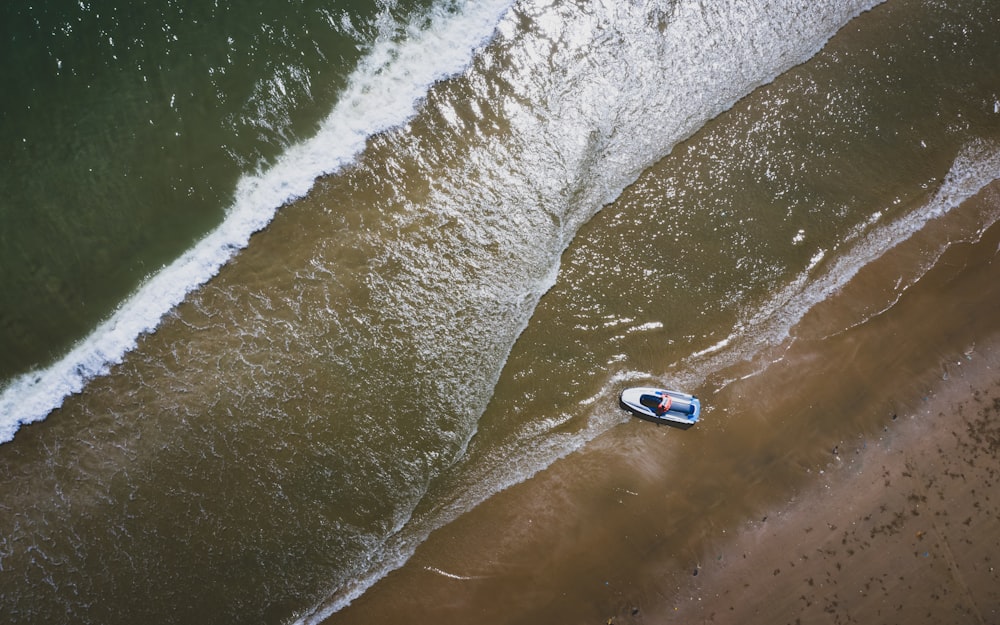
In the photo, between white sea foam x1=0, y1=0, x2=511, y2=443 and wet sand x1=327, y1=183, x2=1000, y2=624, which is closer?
wet sand x1=327, y1=183, x2=1000, y2=624

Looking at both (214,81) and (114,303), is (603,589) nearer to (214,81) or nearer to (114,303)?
(114,303)

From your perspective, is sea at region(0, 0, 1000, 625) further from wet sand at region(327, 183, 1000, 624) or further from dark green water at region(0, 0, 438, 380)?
wet sand at region(327, 183, 1000, 624)

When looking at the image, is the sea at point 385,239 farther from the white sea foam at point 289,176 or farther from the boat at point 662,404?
the boat at point 662,404

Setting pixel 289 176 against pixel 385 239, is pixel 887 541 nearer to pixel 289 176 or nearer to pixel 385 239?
pixel 385 239

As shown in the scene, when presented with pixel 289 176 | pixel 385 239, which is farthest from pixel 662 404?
pixel 289 176

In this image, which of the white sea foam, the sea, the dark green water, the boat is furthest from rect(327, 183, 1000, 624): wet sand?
the dark green water

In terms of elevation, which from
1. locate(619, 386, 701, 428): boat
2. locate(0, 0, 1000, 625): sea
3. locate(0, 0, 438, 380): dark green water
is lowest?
locate(619, 386, 701, 428): boat

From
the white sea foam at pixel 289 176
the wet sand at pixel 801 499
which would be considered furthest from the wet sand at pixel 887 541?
the white sea foam at pixel 289 176
